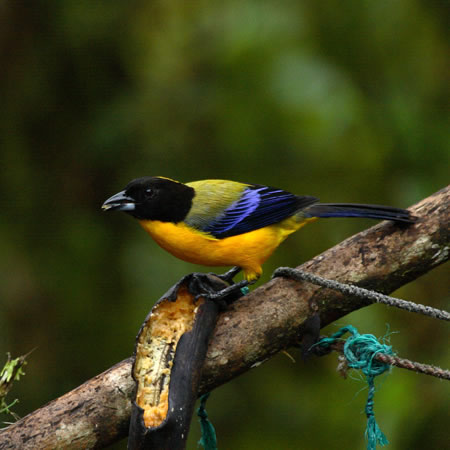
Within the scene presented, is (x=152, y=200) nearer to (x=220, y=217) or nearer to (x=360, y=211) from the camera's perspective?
(x=220, y=217)

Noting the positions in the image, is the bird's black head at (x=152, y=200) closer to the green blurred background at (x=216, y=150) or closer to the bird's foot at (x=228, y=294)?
the bird's foot at (x=228, y=294)

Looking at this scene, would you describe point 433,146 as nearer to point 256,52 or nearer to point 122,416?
point 256,52

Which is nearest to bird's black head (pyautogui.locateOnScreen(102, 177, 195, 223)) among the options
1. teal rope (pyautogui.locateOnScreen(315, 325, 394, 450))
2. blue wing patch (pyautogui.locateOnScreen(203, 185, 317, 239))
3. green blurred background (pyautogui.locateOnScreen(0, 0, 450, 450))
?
blue wing patch (pyautogui.locateOnScreen(203, 185, 317, 239))

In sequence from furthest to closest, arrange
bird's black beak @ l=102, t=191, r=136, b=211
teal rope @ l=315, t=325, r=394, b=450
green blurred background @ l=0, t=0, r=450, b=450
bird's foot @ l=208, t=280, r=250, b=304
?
green blurred background @ l=0, t=0, r=450, b=450
bird's black beak @ l=102, t=191, r=136, b=211
bird's foot @ l=208, t=280, r=250, b=304
teal rope @ l=315, t=325, r=394, b=450

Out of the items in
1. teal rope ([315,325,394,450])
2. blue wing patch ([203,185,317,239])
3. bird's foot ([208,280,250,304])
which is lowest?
teal rope ([315,325,394,450])

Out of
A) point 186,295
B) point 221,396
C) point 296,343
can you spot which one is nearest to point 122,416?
point 186,295

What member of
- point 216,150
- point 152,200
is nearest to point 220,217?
point 152,200

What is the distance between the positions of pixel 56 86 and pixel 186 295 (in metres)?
2.31

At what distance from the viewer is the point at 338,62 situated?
148 inches

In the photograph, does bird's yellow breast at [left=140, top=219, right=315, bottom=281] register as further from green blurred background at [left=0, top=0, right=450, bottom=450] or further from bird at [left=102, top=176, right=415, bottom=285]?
green blurred background at [left=0, top=0, right=450, bottom=450]

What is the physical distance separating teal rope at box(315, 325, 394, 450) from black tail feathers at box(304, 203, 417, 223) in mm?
503

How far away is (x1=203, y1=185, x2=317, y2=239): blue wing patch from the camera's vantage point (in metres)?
2.99

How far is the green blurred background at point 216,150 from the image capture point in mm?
3609

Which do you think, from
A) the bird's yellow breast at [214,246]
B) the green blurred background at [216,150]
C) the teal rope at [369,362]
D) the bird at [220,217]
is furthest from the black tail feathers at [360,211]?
the green blurred background at [216,150]
